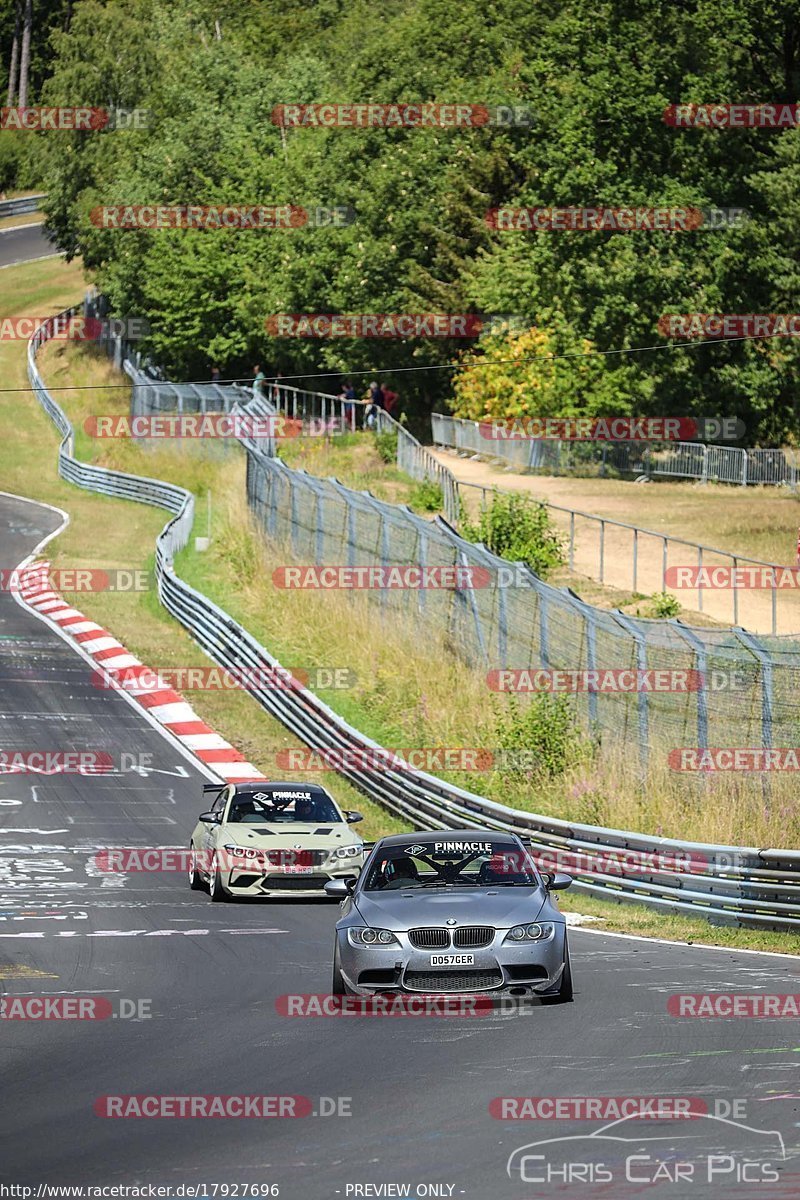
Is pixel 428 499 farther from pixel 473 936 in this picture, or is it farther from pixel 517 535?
pixel 473 936

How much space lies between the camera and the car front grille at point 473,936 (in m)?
12.5

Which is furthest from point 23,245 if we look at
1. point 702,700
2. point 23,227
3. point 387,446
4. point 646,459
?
point 702,700

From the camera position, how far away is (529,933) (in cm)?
1255

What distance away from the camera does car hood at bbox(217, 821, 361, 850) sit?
1962cm

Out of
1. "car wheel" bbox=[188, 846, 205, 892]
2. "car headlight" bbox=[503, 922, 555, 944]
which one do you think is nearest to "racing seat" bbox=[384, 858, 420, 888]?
"car headlight" bbox=[503, 922, 555, 944]

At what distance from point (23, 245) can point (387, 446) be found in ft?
201

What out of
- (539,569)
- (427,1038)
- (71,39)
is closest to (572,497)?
(539,569)

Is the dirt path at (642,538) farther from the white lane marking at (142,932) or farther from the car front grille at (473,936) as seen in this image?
the car front grille at (473,936)

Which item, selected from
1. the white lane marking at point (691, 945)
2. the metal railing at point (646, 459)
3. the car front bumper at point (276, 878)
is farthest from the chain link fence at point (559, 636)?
the metal railing at point (646, 459)

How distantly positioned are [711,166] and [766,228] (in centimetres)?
313

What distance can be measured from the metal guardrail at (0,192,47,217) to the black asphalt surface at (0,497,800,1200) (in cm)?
10019

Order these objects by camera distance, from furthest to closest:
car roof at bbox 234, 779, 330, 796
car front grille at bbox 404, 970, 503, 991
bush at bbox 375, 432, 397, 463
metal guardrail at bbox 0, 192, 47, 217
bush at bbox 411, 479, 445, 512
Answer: metal guardrail at bbox 0, 192, 47, 217, bush at bbox 375, 432, 397, 463, bush at bbox 411, 479, 445, 512, car roof at bbox 234, 779, 330, 796, car front grille at bbox 404, 970, 503, 991

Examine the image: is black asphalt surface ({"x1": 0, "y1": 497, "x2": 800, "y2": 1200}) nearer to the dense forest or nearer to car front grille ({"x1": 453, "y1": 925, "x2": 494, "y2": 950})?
car front grille ({"x1": 453, "y1": 925, "x2": 494, "y2": 950})

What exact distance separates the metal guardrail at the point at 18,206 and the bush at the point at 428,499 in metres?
76.5
